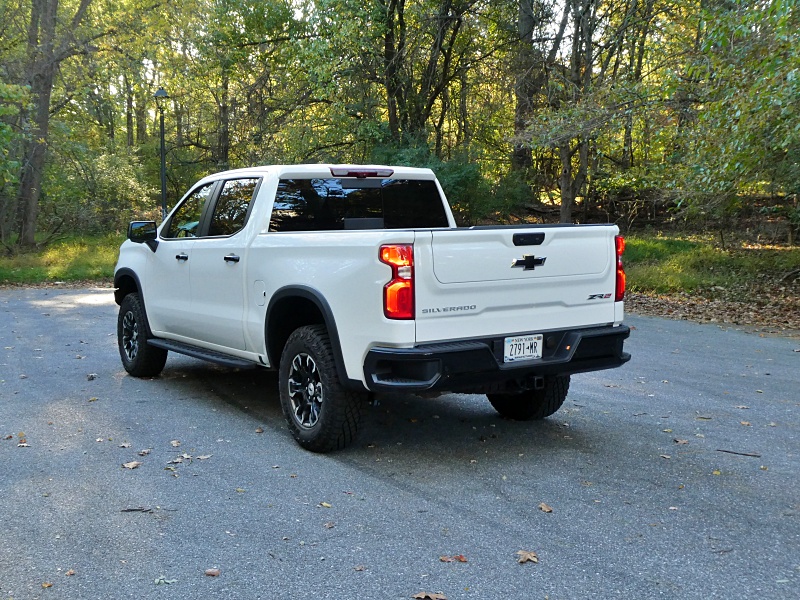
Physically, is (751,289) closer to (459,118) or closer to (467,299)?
(459,118)

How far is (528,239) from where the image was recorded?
4984 mm

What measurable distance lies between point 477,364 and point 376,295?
0.75 m

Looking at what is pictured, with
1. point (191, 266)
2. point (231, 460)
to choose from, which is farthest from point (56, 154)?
point (231, 460)

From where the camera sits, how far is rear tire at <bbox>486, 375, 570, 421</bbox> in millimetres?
5941

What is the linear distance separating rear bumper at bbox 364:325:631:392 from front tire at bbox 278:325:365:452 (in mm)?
393

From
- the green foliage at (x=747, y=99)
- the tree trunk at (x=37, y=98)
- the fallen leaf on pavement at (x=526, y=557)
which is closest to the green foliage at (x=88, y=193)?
the tree trunk at (x=37, y=98)

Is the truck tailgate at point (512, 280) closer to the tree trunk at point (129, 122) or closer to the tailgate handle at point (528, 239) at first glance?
the tailgate handle at point (528, 239)

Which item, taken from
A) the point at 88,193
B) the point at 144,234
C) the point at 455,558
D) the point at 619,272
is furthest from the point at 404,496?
the point at 88,193

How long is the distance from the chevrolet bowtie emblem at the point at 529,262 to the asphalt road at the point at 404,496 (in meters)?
1.29

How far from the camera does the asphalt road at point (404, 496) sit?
3.45m

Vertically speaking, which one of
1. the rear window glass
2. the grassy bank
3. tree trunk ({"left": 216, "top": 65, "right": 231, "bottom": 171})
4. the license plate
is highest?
tree trunk ({"left": 216, "top": 65, "right": 231, "bottom": 171})

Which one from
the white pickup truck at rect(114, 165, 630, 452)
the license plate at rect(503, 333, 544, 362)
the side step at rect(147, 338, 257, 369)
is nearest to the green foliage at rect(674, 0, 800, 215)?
the white pickup truck at rect(114, 165, 630, 452)

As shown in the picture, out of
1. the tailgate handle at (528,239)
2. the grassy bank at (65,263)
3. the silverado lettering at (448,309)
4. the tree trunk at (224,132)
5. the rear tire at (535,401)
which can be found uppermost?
the tree trunk at (224,132)

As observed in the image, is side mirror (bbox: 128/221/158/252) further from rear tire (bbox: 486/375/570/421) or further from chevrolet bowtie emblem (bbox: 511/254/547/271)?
chevrolet bowtie emblem (bbox: 511/254/547/271)
